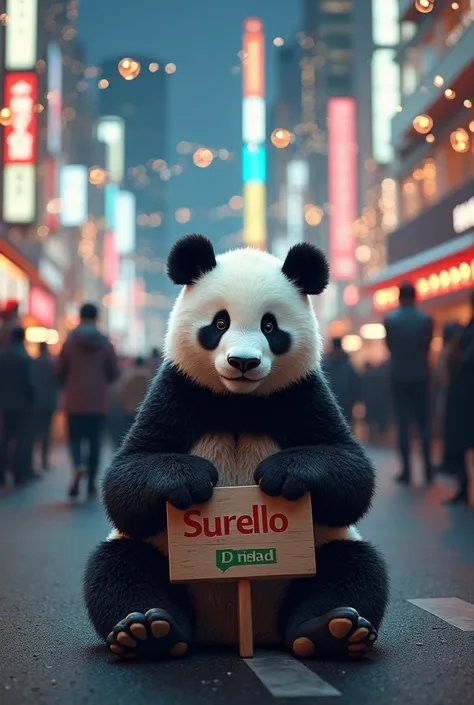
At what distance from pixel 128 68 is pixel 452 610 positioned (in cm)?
660

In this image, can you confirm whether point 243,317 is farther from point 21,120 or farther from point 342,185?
point 342,185

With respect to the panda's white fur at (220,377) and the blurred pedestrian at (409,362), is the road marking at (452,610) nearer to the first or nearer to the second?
the panda's white fur at (220,377)

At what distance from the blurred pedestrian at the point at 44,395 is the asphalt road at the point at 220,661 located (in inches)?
304

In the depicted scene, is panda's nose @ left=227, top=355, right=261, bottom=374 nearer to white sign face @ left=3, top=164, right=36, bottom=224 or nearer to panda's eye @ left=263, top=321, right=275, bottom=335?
panda's eye @ left=263, top=321, right=275, bottom=335

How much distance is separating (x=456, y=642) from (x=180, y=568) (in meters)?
1.21

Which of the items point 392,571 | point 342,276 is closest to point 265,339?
point 392,571

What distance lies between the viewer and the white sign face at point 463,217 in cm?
2522

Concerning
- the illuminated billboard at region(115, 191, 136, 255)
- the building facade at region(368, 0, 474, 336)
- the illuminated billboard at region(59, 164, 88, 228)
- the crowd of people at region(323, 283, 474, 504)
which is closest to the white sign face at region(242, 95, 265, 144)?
the illuminated billboard at region(115, 191, 136, 255)

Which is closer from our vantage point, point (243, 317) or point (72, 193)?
point (243, 317)

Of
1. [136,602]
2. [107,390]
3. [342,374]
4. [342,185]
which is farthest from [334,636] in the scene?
[342,185]

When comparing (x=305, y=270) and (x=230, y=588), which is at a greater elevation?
(x=305, y=270)

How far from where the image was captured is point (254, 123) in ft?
309

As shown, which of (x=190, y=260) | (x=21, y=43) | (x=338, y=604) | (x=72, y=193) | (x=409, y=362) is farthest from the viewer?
(x=72, y=193)

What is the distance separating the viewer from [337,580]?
412 centimetres
